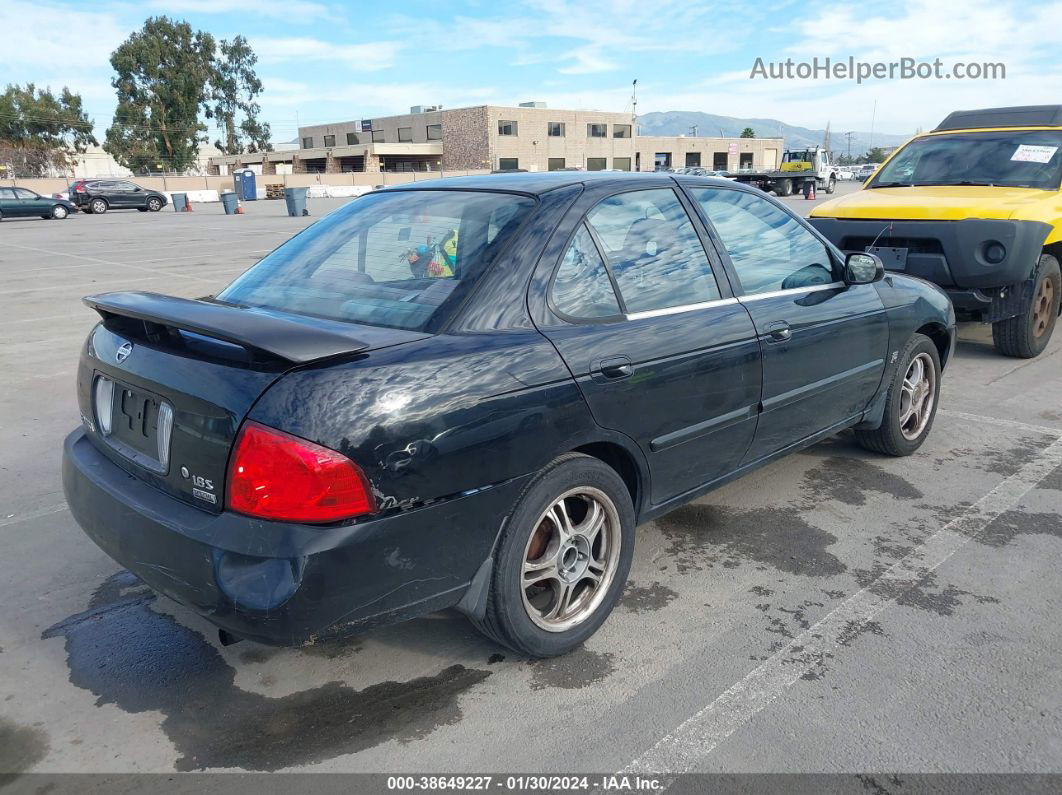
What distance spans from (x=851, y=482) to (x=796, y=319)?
4.41ft

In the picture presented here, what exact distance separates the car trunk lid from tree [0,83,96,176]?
268 feet

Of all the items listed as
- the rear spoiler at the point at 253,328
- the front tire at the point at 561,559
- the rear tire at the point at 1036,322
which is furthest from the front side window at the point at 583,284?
the rear tire at the point at 1036,322

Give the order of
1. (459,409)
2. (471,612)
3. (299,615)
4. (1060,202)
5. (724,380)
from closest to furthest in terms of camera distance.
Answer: (299,615), (459,409), (471,612), (724,380), (1060,202)

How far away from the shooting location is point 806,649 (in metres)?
2.99

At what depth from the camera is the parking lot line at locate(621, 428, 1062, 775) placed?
8.11 feet

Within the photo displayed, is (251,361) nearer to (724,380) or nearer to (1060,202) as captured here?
(724,380)

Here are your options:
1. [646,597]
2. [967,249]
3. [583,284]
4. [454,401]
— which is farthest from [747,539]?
[967,249]

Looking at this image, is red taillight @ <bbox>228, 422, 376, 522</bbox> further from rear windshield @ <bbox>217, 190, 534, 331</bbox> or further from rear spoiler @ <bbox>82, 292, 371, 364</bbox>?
rear windshield @ <bbox>217, 190, 534, 331</bbox>

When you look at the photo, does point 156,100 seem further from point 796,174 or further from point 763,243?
point 763,243

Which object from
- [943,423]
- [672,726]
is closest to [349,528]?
[672,726]

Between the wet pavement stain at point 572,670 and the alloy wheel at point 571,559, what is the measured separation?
121 millimetres

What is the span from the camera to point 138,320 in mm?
2764

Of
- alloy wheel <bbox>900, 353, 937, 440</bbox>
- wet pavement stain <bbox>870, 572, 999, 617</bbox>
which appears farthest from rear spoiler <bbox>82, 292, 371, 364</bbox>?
alloy wheel <bbox>900, 353, 937, 440</bbox>

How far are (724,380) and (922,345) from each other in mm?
2093
